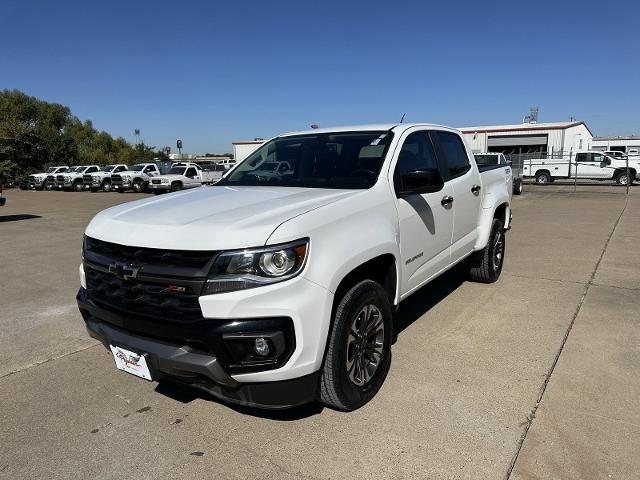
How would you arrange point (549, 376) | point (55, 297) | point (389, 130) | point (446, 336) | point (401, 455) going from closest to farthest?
point (401, 455) < point (549, 376) < point (389, 130) < point (446, 336) < point (55, 297)

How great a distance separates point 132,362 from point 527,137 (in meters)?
46.9

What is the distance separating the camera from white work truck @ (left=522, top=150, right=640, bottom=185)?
2625cm

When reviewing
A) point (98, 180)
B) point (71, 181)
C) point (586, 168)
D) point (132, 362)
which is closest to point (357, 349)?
point (132, 362)

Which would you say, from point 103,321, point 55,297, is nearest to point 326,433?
point 103,321

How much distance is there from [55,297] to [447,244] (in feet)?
15.1

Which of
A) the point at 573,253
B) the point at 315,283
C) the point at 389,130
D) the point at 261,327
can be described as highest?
the point at 389,130

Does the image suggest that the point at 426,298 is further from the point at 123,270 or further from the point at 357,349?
the point at 123,270

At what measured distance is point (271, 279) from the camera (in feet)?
8.20

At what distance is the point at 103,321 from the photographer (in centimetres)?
303

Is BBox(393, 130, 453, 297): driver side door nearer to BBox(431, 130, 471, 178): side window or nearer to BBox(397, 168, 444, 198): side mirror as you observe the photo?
BBox(397, 168, 444, 198): side mirror

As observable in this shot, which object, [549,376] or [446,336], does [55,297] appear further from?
[549,376]

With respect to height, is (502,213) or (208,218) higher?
(208,218)

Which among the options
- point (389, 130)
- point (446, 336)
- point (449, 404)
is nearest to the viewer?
point (449, 404)

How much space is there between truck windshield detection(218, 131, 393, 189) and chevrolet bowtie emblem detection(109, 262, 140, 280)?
1489mm
